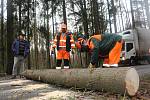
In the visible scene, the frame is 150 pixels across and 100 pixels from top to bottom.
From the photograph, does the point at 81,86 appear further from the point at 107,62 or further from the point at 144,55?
the point at 144,55

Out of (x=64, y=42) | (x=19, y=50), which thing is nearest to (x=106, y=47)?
(x=64, y=42)

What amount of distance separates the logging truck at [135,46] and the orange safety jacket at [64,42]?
1556 centimetres

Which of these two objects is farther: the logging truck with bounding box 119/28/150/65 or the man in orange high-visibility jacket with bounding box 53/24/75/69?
the logging truck with bounding box 119/28/150/65

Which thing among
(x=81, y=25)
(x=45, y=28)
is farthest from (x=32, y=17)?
(x=81, y=25)

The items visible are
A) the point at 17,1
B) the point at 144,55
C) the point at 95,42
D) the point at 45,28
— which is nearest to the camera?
the point at 95,42

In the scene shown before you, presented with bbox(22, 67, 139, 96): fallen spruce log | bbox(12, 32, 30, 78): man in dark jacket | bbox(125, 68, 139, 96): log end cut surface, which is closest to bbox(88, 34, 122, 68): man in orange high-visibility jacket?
bbox(22, 67, 139, 96): fallen spruce log

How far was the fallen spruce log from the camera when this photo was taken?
6.30 m

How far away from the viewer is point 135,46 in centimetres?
2619

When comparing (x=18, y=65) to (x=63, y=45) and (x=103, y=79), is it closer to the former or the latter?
(x=63, y=45)

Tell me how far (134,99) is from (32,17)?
24844 mm

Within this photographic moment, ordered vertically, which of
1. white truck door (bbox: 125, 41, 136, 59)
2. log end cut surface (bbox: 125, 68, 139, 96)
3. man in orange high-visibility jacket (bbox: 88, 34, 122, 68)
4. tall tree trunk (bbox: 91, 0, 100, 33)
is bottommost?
log end cut surface (bbox: 125, 68, 139, 96)

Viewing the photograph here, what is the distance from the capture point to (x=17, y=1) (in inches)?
1001

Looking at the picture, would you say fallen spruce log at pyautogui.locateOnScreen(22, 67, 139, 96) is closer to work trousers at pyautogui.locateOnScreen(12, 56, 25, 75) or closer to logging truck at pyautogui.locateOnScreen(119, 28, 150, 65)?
work trousers at pyautogui.locateOnScreen(12, 56, 25, 75)

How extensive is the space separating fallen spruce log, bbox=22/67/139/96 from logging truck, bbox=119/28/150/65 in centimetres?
1795
